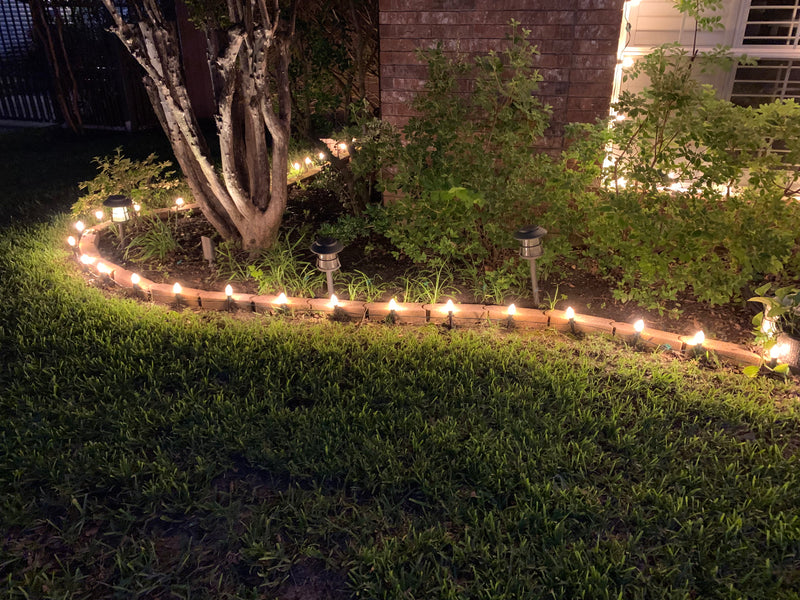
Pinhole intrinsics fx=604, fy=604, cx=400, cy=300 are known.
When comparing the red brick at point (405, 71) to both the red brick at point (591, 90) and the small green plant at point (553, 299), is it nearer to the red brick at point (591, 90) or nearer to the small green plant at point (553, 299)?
the red brick at point (591, 90)

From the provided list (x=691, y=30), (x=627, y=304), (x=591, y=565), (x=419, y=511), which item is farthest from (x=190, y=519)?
(x=691, y=30)

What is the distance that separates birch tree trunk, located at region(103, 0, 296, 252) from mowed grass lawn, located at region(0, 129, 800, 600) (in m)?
1.52

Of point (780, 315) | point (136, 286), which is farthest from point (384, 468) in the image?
point (136, 286)

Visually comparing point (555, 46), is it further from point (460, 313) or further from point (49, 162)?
point (49, 162)

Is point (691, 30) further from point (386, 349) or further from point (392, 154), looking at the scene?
point (386, 349)

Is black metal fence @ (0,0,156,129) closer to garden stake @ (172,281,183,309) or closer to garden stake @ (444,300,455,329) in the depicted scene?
garden stake @ (172,281,183,309)

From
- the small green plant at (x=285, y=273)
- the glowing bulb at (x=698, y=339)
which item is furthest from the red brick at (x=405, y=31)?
the glowing bulb at (x=698, y=339)

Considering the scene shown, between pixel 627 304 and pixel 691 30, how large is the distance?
2.72 meters

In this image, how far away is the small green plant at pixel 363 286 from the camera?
4.91m

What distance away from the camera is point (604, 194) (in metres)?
4.65

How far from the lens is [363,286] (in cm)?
507

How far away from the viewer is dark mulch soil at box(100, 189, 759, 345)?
448 cm

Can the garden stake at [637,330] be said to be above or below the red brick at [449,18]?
below

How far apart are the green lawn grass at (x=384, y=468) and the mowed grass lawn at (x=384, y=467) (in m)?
0.01
